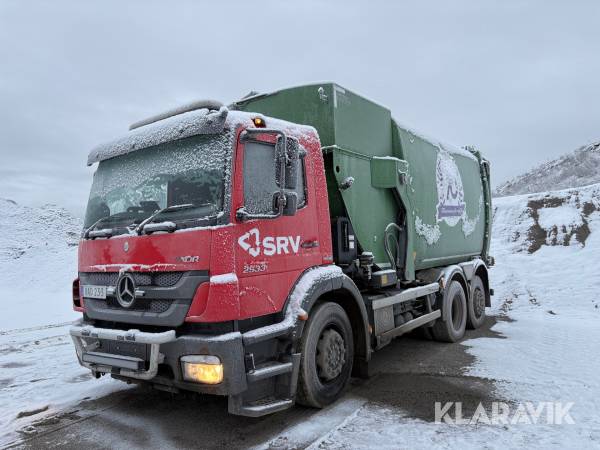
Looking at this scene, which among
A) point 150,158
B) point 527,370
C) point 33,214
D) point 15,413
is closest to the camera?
point 150,158

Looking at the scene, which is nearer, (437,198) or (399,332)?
(399,332)

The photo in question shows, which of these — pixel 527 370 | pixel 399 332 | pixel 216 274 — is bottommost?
pixel 527 370

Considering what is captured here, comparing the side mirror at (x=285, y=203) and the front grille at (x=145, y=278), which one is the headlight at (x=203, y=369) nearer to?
the front grille at (x=145, y=278)

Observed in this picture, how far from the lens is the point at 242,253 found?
3590 mm

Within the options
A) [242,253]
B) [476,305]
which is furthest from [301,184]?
[476,305]

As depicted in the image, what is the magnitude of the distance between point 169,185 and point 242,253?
3.04 ft

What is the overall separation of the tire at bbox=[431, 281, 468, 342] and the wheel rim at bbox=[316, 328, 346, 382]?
308 centimetres

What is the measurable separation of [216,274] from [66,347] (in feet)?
17.7

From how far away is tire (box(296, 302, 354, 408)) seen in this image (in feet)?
13.5

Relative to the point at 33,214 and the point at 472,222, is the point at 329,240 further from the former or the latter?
the point at 33,214

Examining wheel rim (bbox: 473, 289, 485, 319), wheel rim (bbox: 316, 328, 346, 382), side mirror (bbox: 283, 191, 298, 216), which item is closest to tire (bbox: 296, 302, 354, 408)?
wheel rim (bbox: 316, 328, 346, 382)

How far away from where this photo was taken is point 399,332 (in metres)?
5.79

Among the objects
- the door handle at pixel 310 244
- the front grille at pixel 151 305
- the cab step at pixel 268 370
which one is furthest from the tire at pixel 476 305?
the front grille at pixel 151 305

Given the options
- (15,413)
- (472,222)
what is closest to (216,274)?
(15,413)
